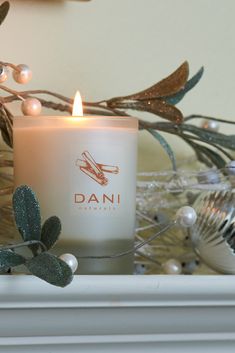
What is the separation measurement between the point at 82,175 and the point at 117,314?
0.35 feet

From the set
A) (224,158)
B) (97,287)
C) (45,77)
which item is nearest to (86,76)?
(45,77)

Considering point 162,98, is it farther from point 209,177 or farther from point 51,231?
point 51,231

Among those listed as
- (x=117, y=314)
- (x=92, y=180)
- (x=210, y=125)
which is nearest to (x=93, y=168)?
(x=92, y=180)

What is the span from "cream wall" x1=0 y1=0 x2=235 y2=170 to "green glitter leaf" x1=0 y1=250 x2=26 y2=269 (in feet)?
0.85

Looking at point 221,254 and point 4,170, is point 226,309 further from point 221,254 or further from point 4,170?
point 4,170

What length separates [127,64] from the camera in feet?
2.33

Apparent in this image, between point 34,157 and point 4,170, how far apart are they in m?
0.14

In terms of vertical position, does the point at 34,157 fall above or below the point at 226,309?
above

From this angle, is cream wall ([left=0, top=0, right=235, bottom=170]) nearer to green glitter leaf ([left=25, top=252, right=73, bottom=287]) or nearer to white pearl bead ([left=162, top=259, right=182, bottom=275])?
white pearl bead ([left=162, top=259, right=182, bottom=275])

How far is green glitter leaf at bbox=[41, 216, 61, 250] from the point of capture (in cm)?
47

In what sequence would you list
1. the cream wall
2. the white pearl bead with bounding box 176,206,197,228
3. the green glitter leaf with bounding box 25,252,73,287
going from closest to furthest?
the green glitter leaf with bounding box 25,252,73,287 → the white pearl bead with bounding box 176,206,197,228 → the cream wall

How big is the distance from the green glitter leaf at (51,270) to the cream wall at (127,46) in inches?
10.7

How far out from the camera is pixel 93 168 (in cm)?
51

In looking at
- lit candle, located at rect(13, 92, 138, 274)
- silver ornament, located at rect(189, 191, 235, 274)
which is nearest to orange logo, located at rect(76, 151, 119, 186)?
lit candle, located at rect(13, 92, 138, 274)
